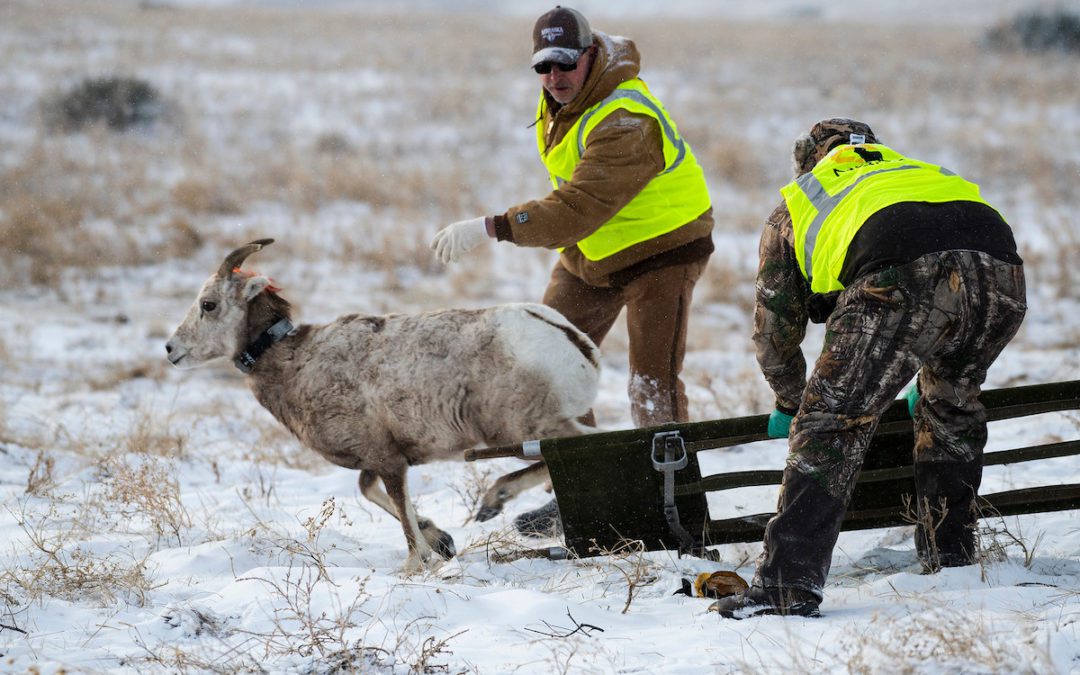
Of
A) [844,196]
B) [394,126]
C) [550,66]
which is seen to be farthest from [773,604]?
[394,126]

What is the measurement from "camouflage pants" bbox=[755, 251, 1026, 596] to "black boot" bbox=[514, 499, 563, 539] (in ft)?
6.02

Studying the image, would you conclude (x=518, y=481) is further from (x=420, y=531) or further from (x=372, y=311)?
(x=372, y=311)

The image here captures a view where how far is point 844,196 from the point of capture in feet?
12.2

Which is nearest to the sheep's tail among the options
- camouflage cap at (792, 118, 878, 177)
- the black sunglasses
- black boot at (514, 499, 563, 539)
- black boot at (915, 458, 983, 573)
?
black boot at (514, 499, 563, 539)

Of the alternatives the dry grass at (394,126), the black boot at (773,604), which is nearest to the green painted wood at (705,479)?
the black boot at (773,604)

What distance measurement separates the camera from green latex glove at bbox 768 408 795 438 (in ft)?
13.7

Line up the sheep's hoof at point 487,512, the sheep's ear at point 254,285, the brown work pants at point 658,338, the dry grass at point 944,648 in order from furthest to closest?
the sheep's ear at point 254,285 < the brown work pants at point 658,338 < the sheep's hoof at point 487,512 < the dry grass at point 944,648

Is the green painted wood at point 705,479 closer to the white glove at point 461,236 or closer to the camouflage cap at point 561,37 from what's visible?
the white glove at point 461,236

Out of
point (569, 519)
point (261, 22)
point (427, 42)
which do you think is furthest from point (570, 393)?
point (261, 22)

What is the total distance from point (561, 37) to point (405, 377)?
1.97 metres

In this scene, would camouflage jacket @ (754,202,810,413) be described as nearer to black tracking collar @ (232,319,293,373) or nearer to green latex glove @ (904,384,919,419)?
green latex glove @ (904,384,919,419)

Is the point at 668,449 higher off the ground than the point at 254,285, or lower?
lower

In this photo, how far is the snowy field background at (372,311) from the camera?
3.46m

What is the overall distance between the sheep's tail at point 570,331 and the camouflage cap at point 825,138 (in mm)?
1411
